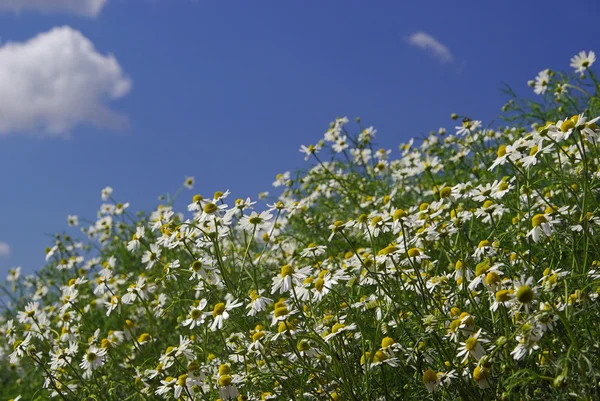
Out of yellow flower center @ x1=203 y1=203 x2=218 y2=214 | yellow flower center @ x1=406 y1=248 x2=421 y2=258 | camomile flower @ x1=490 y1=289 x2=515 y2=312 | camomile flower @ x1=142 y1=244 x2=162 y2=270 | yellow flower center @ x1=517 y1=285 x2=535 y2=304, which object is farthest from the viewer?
camomile flower @ x1=142 y1=244 x2=162 y2=270

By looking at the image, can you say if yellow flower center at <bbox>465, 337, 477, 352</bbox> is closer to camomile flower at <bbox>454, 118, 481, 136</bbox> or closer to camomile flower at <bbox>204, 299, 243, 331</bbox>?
camomile flower at <bbox>204, 299, 243, 331</bbox>

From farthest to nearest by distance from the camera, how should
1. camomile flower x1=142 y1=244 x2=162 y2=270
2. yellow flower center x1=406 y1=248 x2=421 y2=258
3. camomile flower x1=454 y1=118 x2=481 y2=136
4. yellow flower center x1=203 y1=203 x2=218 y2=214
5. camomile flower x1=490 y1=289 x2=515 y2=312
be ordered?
camomile flower x1=454 y1=118 x2=481 y2=136 < camomile flower x1=142 y1=244 x2=162 y2=270 < yellow flower center x1=203 y1=203 x2=218 y2=214 < yellow flower center x1=406 y1=248 x2=421 y2=258 < camomile flower x1=490 y1=289 x2=515 y2=312

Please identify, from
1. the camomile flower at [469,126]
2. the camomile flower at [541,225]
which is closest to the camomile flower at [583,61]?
the camomile flower at [469,126]

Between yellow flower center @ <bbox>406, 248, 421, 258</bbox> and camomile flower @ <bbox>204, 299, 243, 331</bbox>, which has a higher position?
camomile flower @ <bbox>204, 299, 243, 331</bbox>

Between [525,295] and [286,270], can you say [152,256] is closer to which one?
[286,270]

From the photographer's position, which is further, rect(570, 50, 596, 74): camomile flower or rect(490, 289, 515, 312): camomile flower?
rect(570, 50, 596, 74): camomile flower

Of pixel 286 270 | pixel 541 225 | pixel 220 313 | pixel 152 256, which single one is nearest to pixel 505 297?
pixel 541 225

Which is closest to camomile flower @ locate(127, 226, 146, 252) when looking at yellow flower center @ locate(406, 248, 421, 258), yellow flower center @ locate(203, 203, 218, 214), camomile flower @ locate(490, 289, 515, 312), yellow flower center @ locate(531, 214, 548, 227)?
yellow flower center @ locate(203, 203, 218, 214)

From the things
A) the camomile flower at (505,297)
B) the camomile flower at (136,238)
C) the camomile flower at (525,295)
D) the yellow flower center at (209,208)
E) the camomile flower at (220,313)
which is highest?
the camomile flower at (136,238)

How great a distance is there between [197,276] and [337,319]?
2.67 ft

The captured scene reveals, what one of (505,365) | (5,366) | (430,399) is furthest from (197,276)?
(5,366)

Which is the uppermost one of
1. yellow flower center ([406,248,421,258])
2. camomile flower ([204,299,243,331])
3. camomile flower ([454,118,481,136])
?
camomile flower ([454,118,481,136])

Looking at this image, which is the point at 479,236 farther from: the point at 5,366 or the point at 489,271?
the point at 5,366

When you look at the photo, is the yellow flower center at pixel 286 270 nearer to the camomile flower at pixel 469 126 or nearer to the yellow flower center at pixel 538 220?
the yellow flower center at pixel 538 220
